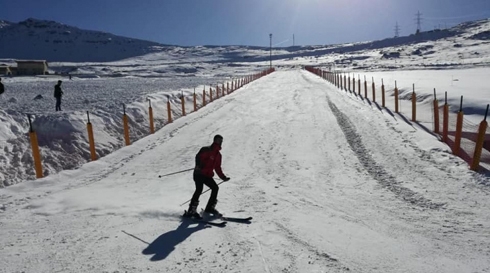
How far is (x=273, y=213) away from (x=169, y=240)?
75.1 inches

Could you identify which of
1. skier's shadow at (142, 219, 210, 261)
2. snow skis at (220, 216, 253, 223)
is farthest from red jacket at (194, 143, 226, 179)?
skier's shadow at (142, 219, 210, 261)

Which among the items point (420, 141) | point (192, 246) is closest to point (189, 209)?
point (192, 246)

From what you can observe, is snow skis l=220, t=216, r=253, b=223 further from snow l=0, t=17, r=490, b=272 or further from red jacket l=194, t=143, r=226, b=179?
red jacket l=194, t=143, r=226, b=179

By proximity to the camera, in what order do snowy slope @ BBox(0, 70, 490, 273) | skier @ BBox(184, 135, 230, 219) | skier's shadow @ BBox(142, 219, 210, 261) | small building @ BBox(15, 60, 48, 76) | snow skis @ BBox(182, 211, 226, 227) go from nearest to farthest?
snowy slope @ BBox(0, 70, 490, 273), skier's shadow @ BBox(142, 219, 210, 261), snow skis @ BBox(182, 211, 226, 227), skier @ BBox(184, 135, 230, 219), small building @ BBox(15, 60, 48, 76)

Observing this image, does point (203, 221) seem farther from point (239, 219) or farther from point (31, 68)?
point (31, 68)

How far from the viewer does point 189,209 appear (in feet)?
24.2

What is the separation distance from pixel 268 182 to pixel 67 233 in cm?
428

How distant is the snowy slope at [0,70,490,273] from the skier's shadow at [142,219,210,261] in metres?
0.03

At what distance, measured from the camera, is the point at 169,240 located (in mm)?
6391

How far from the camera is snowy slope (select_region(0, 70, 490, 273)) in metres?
5.61

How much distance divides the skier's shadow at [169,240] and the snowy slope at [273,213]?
27 millimetres

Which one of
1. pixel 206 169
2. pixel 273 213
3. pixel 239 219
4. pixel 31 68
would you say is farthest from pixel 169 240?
pixel 31 68

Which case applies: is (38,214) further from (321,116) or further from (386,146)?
(321,116)

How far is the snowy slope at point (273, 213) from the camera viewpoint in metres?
5.61
